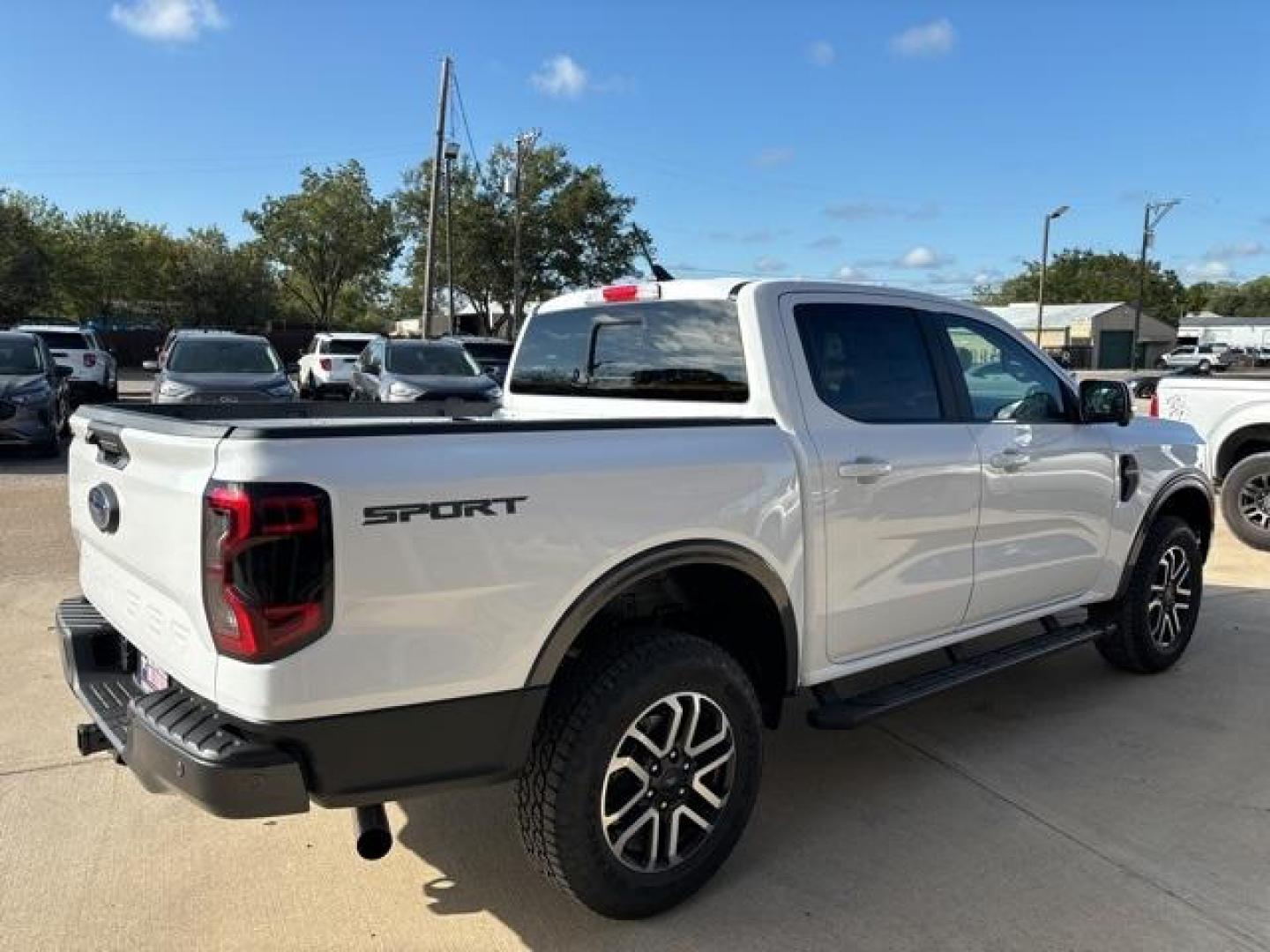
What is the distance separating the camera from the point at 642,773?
9.66 feet

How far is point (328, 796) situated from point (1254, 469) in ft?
28.6

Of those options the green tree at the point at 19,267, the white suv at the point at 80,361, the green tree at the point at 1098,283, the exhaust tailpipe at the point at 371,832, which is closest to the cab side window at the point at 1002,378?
the exhaust tailpipe at the point at 371,832

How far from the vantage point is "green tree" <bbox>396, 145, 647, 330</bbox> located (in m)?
41.7

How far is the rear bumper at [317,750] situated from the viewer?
2365 mm

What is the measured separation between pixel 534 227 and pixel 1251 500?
118ft

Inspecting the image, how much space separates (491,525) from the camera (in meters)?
2.54

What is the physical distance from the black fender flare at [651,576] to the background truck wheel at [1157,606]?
252 centimetres

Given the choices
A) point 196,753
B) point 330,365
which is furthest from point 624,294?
point 330,365

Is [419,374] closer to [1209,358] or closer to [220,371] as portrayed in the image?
[220,371]

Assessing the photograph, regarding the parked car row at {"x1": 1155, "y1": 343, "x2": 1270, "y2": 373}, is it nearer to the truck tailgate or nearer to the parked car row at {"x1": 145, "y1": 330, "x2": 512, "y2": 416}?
the parked car row at {"x1": 145, "y1": 330, "x2": 512, "y2": 416}

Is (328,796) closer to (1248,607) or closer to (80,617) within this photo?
(80,617)

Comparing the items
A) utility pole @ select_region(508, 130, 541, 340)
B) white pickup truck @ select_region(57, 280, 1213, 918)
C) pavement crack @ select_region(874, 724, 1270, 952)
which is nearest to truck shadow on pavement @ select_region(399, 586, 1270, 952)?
pavement crack @ select_region(874, 724, 1270, 952)

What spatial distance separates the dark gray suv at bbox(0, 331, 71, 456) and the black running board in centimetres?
1120

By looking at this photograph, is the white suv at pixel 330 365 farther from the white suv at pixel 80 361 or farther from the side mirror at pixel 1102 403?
the side mirror at pixel 1102 403
